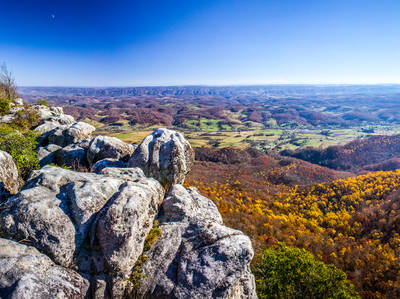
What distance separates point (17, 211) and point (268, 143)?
166341 millimetres

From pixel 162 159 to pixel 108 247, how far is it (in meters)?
9.56

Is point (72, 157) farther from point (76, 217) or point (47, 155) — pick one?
point (76, 217)

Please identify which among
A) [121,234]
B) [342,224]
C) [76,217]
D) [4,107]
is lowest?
[342,224]

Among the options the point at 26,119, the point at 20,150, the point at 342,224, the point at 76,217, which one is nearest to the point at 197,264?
the point at 76,217

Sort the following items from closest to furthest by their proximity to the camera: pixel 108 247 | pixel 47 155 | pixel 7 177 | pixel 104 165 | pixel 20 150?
pixel 108 247 < pixel 7 177 < pixel 104 165 < pixel 20 150 < pixel 47 155

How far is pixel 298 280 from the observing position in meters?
13.6

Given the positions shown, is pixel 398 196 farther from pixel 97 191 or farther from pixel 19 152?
pixel 19 152

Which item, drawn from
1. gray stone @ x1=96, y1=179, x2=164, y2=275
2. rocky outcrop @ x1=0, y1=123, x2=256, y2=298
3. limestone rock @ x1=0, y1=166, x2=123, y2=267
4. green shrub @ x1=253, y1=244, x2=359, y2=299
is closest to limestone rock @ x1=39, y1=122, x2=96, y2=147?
rocky outcrop @ x1=0, y1=123, x2=256, y2=298

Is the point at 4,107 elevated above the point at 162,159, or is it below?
above

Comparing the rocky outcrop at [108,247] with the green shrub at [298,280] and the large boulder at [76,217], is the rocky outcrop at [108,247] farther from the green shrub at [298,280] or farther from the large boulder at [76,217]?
the green shrub at [298,280]

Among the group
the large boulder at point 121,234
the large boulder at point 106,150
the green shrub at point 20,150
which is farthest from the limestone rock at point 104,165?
the large boulder at point 121,234

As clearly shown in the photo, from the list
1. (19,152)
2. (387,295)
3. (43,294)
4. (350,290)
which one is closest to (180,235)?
(43,294)

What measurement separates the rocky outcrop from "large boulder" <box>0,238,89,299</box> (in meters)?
0.03

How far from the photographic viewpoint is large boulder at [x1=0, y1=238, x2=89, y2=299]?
6.61 meters
